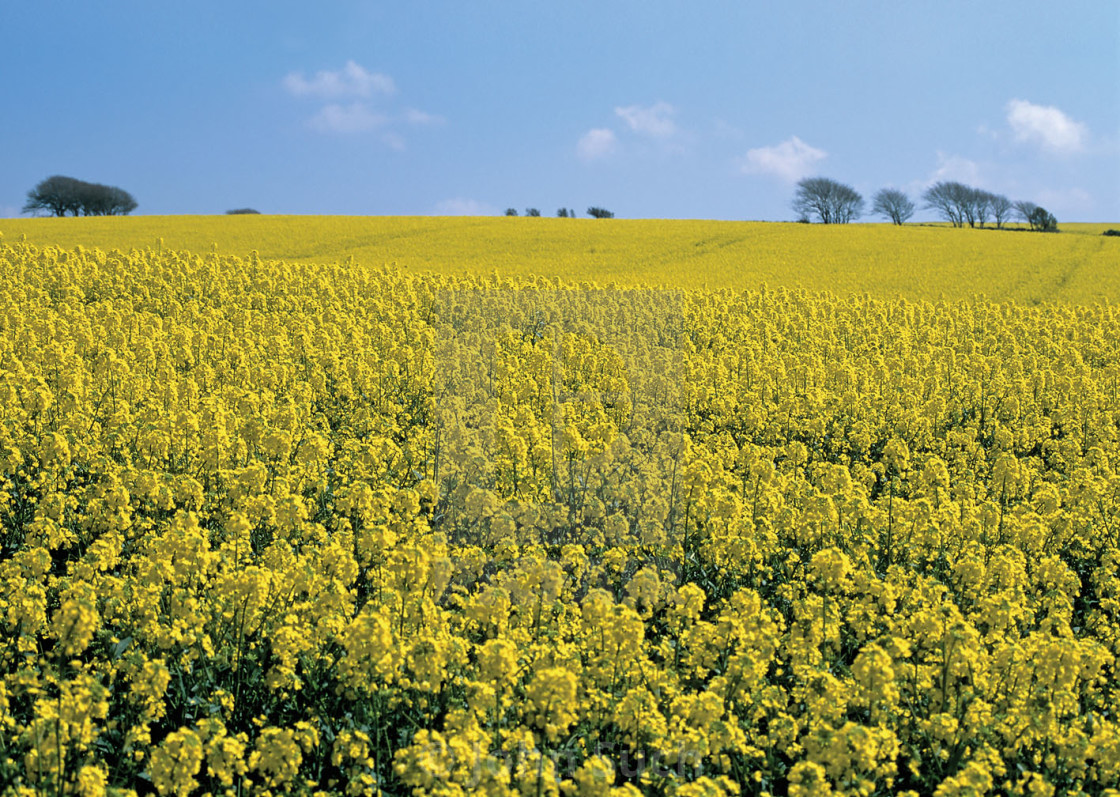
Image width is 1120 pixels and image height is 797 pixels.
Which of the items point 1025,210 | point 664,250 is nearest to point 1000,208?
point 1025,210

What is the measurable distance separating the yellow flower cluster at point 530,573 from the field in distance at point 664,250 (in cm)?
1546

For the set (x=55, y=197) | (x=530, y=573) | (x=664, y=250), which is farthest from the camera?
(x=55, y=197)

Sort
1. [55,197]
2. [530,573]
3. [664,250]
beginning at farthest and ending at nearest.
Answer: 1. [55,197]
2. [664,250]
3. [530,573]

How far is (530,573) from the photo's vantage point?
6.95m

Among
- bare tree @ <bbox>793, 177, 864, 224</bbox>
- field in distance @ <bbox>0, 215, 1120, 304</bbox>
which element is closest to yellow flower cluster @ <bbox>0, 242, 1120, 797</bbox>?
field in distance @ <bbox>0, 215, 1120, 304</bbox>

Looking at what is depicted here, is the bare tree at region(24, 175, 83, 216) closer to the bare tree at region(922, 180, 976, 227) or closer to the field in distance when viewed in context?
the field in distance

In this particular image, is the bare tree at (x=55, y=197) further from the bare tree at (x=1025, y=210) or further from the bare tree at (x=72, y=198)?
the bare tree at (x=1025, y=210)

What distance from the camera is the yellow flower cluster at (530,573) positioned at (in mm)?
5320

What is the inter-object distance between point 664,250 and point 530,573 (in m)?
35.0

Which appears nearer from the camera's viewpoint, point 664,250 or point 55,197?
point 664,250

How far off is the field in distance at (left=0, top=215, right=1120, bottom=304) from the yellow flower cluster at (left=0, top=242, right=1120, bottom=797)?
15.5 metres

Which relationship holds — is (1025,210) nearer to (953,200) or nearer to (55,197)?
(953,200)

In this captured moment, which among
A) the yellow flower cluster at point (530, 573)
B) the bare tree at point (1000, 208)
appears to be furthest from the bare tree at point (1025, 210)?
the yellow flower cluster at point (530, 573)

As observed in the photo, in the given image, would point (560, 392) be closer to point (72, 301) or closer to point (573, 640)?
point (573, 640)
